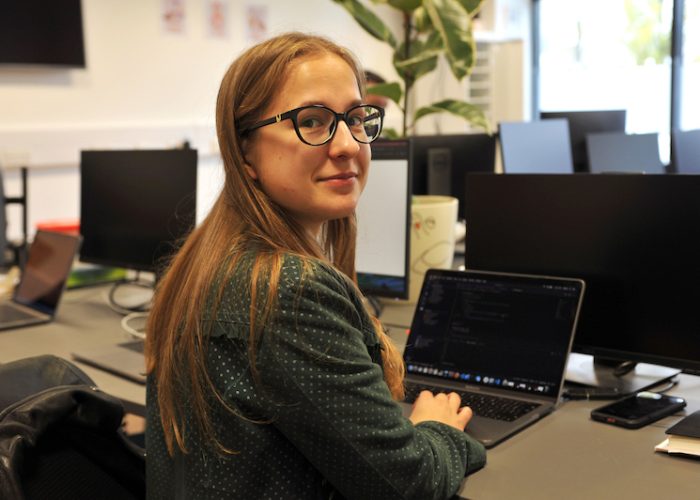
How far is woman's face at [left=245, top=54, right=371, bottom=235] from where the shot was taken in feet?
3.63

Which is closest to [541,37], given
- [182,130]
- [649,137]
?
[182,130]

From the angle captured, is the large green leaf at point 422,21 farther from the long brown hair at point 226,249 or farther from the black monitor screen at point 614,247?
the long brown hair at point 226,249

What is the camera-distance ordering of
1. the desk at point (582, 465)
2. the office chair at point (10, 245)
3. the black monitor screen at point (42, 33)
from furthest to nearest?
the black monitor screen at point (42, 33), the office chair at point (10, 245), the desk at point (582, 465)

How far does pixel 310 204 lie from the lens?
1129 millimetres

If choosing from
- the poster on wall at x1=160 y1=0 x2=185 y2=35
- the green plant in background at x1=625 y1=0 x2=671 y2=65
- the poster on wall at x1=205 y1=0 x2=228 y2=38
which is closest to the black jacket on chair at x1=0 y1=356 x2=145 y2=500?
the poster on wall at x1=160 y1=0 x2=185 y2=35

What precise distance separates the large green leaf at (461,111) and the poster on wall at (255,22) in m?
3.37

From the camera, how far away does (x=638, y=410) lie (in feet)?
4.44

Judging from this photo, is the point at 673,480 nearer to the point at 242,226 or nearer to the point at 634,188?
the point at 634,188

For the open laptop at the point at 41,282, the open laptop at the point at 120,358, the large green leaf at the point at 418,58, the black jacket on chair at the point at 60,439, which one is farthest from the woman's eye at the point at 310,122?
the open laptop at the point at 41,282

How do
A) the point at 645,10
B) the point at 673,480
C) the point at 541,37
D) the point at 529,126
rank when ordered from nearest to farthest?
the point at 673,480 → the point at 529,126 → the point at 645,10 → the point at 541,37

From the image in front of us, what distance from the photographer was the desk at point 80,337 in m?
1.67

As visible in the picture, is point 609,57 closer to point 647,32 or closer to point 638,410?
point 647,32

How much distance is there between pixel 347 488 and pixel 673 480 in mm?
455

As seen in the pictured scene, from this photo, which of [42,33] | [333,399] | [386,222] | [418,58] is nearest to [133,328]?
[386,222]
